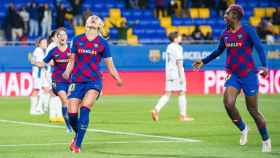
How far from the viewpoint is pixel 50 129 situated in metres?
20.9

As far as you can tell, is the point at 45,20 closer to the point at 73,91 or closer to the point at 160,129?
the point at 160,129

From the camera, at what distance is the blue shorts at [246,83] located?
52.2 ft

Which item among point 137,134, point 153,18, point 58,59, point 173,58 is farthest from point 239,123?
point 153,18

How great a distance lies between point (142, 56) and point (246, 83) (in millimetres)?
22080

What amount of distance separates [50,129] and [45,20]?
1964 cm

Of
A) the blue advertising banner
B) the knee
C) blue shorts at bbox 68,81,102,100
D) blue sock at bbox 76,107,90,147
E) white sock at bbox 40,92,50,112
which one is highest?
blue shorts at bbox 68,81,102,100

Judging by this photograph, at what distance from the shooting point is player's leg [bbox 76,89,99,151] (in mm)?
15633

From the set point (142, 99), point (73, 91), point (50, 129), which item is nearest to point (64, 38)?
point (50, 129)

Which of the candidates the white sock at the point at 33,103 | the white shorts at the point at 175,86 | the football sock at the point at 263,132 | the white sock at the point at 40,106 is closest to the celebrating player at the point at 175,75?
the white shorts at the point at 175,86

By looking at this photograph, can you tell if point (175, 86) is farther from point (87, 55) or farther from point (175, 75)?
point (87, 55)

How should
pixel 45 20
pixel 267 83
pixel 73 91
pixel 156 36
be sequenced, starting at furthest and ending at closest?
pixel 156 36 → pixel 45 20 → pixel 267 83 → pixel 73 91

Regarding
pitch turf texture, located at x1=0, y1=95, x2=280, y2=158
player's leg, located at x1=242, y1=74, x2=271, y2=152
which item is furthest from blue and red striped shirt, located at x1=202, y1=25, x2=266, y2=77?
pitch turf texture, located at x1=0, y1=95, x2=280, y2=158

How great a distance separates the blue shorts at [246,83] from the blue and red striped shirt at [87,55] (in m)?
2.25

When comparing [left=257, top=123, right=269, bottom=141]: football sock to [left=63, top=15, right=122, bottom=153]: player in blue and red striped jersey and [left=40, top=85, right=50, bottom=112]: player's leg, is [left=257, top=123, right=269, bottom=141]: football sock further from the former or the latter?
[left=40, top=85, right=50, bottom=112]: player's leg
